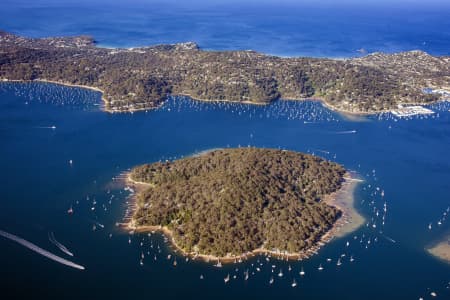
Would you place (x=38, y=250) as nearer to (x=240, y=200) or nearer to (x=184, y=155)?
(x=240, y=200)

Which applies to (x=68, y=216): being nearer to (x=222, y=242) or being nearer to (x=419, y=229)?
(x=222, y=242)

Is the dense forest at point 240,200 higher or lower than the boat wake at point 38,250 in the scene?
higher

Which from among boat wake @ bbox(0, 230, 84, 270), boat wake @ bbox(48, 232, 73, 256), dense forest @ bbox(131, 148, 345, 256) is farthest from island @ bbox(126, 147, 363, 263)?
boat wake @ bbox(0, 230, 84, 270)

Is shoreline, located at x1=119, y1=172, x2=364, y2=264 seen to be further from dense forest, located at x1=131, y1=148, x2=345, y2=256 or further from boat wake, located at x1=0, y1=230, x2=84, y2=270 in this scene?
boat wake, located at x1=0, y1=230, x2=84, y2=270

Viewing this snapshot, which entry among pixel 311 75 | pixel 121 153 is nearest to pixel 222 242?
pixel 121 153

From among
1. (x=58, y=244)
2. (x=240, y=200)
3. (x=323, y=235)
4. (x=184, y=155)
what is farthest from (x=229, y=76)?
(x=58, y=244)

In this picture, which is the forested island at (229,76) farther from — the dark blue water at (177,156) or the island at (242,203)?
the island at (242,203)

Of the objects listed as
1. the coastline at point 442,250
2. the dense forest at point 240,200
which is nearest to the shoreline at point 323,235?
the dense forest at point 240,200
